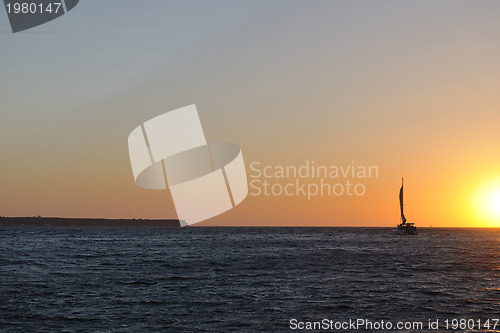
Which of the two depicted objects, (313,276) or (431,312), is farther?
(313,276)

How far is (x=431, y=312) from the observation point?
34.0 metres

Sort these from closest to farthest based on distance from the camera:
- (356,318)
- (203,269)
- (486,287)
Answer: (356,318), (486,287), (203,269)

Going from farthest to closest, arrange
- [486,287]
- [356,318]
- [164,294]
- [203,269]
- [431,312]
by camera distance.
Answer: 1. [203,269]
2. [486,287]
3. [164,294]
4. [431,312]
5. [356,318]

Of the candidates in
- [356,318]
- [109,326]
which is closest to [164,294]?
[109,326]

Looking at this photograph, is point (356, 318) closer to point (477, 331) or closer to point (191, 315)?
point (477, 331)

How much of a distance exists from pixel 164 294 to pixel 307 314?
44.4 feet

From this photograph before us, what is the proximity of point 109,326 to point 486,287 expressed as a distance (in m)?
36.0

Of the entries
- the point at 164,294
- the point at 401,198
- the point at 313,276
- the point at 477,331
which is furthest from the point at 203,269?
the point at 401,198

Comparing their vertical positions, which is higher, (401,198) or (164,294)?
(401,198)

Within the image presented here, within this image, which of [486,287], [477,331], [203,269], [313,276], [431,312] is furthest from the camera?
[203,269]

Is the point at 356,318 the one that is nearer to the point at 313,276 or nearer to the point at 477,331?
the point at 477,331

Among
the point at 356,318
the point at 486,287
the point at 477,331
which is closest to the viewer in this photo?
the point at 477,331

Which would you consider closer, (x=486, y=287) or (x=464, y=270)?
(x=486, y=287)

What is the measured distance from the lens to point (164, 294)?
40.6m
